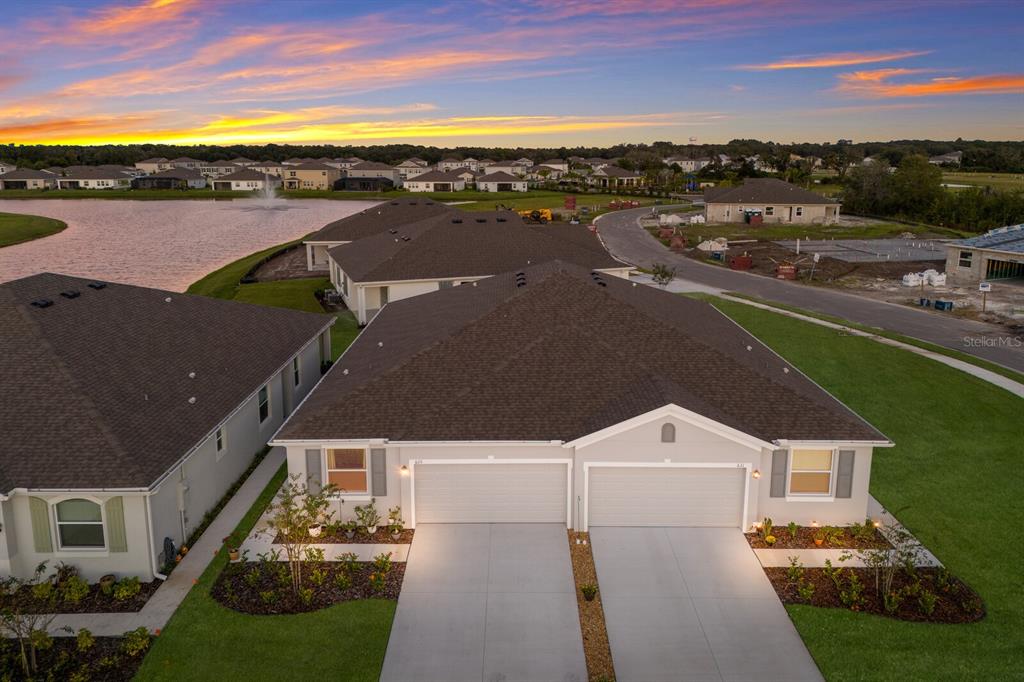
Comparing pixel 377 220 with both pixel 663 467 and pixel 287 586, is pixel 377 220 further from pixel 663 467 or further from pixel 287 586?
pixel 287 586

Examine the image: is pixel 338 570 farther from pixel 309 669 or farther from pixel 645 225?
pixel 645 225

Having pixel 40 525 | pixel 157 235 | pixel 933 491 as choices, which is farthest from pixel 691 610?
pixel 157 235

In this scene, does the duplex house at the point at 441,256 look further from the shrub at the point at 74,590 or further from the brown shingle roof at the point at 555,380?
the shrub at the point at 74,590

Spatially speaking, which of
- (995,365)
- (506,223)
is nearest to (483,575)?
(995,365)

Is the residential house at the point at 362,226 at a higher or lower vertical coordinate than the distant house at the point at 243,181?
lower

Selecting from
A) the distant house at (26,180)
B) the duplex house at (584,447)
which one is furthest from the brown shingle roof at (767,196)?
the distant house at (26,180)
